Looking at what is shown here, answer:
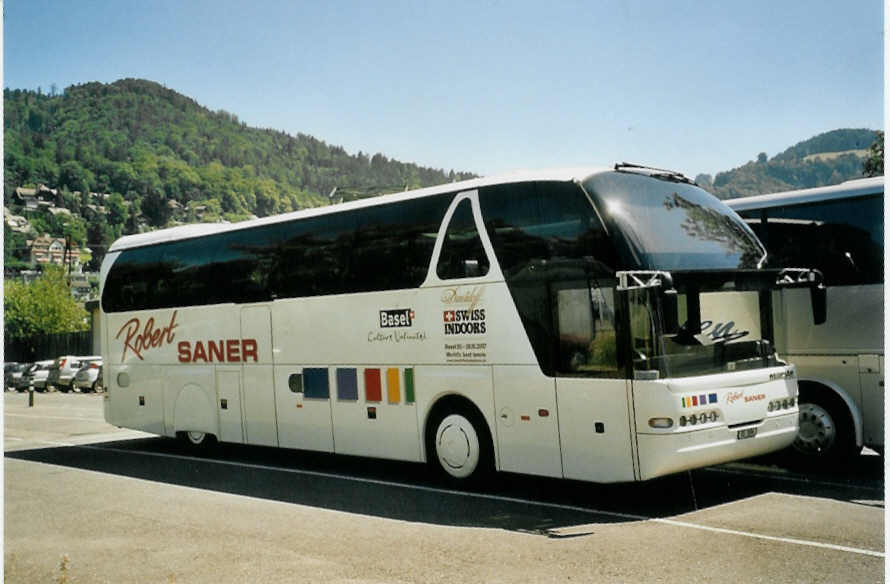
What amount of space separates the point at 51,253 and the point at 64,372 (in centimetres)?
3966

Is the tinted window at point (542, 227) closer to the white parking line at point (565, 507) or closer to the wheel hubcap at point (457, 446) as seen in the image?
the wheel hubcap at point (457, 446)

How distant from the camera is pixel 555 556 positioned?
718 centimetres

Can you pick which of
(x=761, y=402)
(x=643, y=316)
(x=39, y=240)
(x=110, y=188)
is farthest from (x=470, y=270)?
(x=39, y=240)

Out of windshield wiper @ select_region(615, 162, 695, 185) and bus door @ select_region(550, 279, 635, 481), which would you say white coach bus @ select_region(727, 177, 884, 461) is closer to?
windshield wiper @ select_region(615, 162, 695, 185)

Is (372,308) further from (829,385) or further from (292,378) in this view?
(829,385)

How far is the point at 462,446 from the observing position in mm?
10523

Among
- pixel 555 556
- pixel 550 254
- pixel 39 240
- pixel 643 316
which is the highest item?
pixel 39 240

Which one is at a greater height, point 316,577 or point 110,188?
point 110,188

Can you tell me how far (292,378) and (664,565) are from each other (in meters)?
7.47

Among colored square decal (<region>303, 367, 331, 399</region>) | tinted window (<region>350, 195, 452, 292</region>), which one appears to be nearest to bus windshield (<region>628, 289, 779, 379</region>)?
tinted window (<region>350, 195, 452, 292</region>)

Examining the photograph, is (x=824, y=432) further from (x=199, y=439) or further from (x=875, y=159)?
(x=875, y=159)

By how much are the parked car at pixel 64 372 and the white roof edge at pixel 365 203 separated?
99.0ft

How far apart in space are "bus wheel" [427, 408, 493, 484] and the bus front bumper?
2266mm

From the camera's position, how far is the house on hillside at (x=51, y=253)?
72.1m
